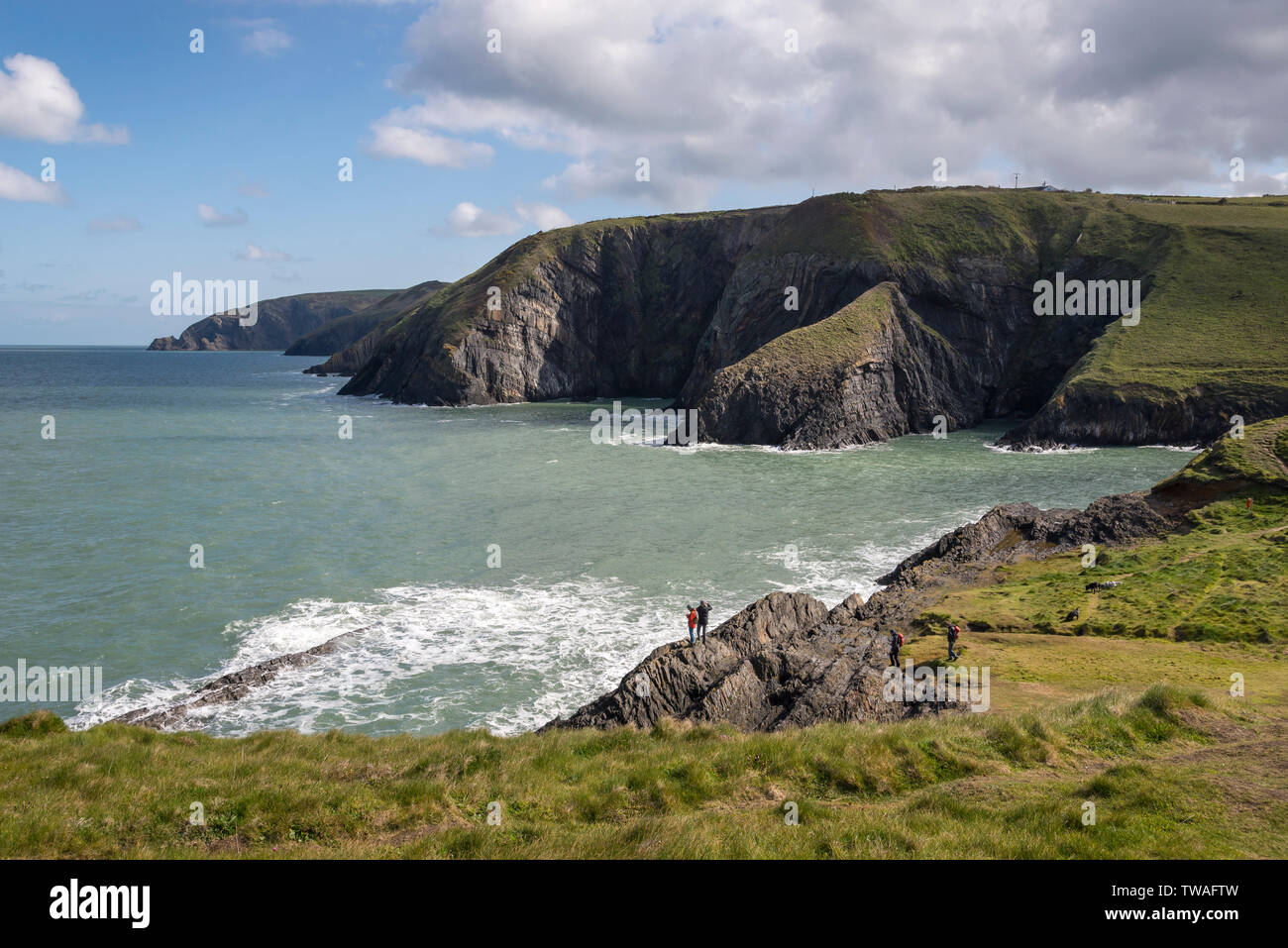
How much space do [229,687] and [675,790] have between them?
17.6 metres

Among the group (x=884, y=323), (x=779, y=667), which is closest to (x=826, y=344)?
(x=884, y=323)

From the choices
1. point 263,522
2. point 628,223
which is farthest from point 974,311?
point 263,522

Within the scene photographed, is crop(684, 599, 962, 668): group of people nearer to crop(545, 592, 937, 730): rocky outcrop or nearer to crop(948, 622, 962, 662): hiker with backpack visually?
crop(948, 622, 962, 662): hiker with backpack

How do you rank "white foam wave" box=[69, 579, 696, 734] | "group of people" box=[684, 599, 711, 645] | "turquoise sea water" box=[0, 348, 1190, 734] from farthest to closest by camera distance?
"turquoise sea water" box=[0, 348, 1190, 734]
"group of people" box=[684, 599, 711, 645]
"white foam wave" box=[69, 579, 696, 734]

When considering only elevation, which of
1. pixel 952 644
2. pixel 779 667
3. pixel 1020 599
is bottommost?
pixel 779 667

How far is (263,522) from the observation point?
147 ft

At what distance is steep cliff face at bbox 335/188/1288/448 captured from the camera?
256 ft

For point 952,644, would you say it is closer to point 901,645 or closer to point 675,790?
point 901,645

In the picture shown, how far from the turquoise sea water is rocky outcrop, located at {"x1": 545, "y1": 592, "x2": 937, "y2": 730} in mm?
3513

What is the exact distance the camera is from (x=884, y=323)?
9300 centimetres

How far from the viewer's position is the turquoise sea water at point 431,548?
1044 inches

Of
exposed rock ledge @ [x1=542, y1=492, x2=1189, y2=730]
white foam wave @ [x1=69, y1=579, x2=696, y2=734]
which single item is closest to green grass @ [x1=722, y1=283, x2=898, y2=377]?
exposed rock ledge @ [x1=542, y1=492, x2=1189, y2=730]

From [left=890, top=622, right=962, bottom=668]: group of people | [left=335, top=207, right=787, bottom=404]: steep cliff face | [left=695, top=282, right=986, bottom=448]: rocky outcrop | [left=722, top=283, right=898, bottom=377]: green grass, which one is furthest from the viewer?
[left=335, top=207, right=787, bottom=404]: steep cliff face
